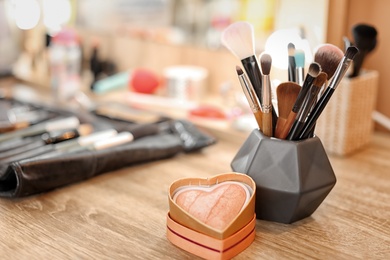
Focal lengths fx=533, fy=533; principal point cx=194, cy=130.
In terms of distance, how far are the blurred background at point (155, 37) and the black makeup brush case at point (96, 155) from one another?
238 millimetres

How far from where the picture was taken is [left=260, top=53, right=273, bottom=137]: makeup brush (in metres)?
0.66

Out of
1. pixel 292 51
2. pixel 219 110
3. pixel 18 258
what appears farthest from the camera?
pixel 219 110

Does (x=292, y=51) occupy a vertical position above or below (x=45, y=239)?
above

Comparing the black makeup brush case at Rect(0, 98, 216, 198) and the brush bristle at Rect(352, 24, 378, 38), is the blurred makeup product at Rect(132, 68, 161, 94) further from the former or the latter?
the brush bristle at Rect(352, 24, 378, 38)

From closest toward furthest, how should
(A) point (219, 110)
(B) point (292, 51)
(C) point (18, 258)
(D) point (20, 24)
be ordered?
(C) point (18, 258) < (B) point (292, 51) < (A) point (219, 110) < (D) point (20, 24)

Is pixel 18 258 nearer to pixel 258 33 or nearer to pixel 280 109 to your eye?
pixel 280 109

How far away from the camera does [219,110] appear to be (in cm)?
113

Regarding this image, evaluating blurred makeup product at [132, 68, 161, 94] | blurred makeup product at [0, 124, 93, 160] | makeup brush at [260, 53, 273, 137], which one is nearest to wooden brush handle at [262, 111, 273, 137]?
makeup brush at [260, 53, 273, 137]

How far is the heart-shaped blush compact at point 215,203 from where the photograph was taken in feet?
1.99

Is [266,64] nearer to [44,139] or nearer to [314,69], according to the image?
[314,69]

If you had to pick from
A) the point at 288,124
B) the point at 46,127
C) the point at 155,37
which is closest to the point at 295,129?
the point at 288,124

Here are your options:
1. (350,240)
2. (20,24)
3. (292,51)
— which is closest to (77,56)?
(20,24)

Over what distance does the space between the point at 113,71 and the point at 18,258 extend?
2.98 feet

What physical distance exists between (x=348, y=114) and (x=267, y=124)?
30 cm
